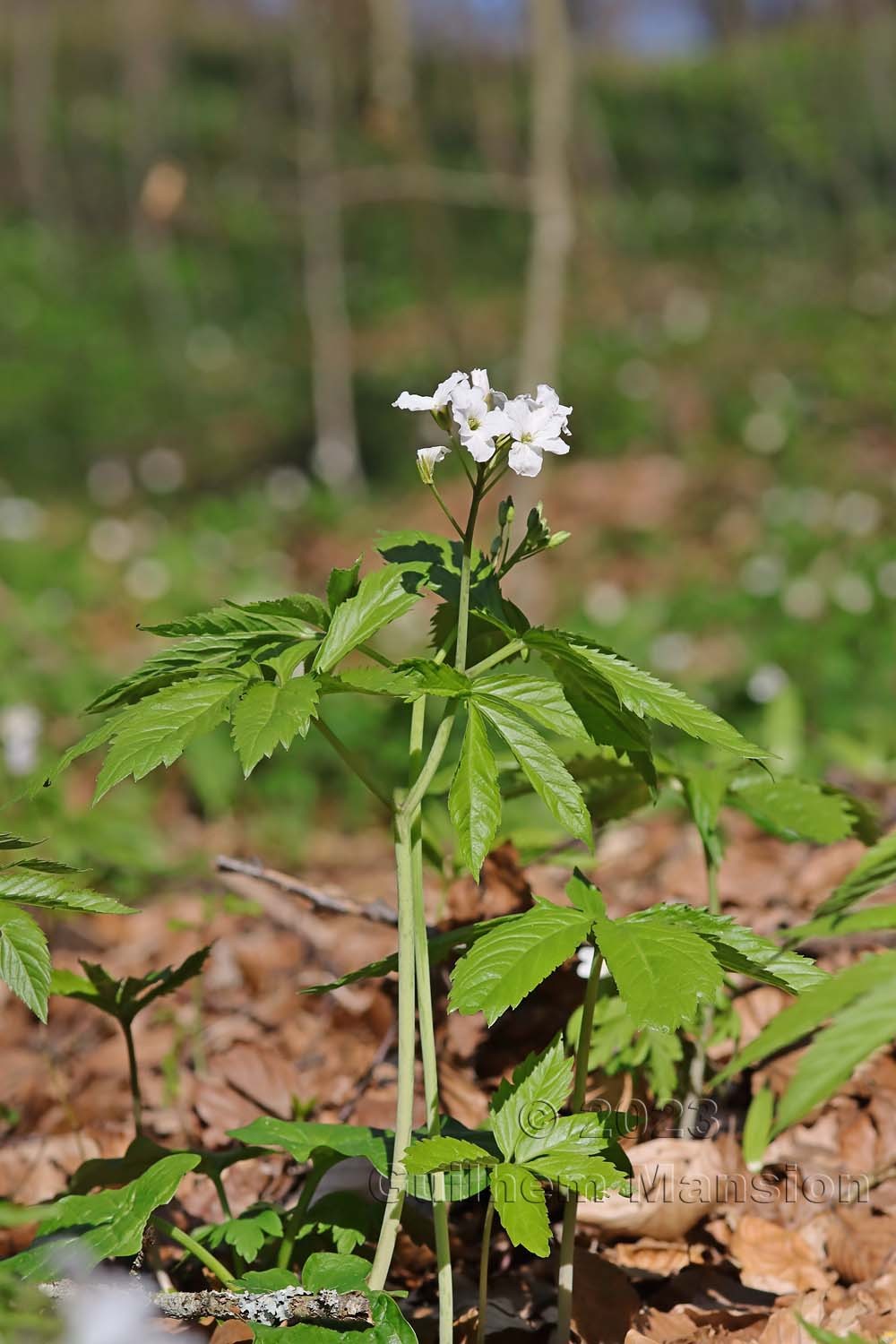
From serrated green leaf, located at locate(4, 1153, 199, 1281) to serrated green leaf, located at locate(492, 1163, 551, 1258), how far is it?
1.01ft

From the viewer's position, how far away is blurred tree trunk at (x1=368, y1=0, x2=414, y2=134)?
6.33 metres

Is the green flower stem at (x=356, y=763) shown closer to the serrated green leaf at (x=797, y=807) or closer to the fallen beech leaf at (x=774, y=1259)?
the serrated green leaf at (x=797, y=807)

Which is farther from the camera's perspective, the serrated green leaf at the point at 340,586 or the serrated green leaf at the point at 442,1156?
the serrated green leaf at the point at 340,586

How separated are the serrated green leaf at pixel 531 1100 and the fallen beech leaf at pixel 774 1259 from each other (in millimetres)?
489

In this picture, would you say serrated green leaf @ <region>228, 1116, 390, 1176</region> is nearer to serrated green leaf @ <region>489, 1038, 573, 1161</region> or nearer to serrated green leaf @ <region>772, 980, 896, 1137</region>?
serrated green leaf @ <region>489, 1038, 573, 1161</region>

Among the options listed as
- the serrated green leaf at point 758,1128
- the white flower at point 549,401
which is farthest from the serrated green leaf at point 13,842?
the serrated green leaf at point 758,1128

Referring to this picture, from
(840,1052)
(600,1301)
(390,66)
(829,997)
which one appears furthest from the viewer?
(390,66)

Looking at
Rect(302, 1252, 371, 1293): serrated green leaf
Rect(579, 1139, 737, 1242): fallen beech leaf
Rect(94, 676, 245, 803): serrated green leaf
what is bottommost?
Rect(579, 1139, 737, 1242): fallen beech leaf

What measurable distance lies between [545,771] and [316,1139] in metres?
0.50

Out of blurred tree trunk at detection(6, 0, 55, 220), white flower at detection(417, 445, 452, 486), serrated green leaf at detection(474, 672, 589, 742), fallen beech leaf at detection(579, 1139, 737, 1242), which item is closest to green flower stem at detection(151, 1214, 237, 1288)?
fallen beech leaf at detection(579, 1139, 737, 1242)

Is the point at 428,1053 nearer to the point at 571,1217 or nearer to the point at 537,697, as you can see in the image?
the point at 571,1217

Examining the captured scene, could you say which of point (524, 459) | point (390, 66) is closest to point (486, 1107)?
point (524, 459)

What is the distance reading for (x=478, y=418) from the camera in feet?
3.43

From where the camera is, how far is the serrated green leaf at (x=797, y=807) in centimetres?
139
